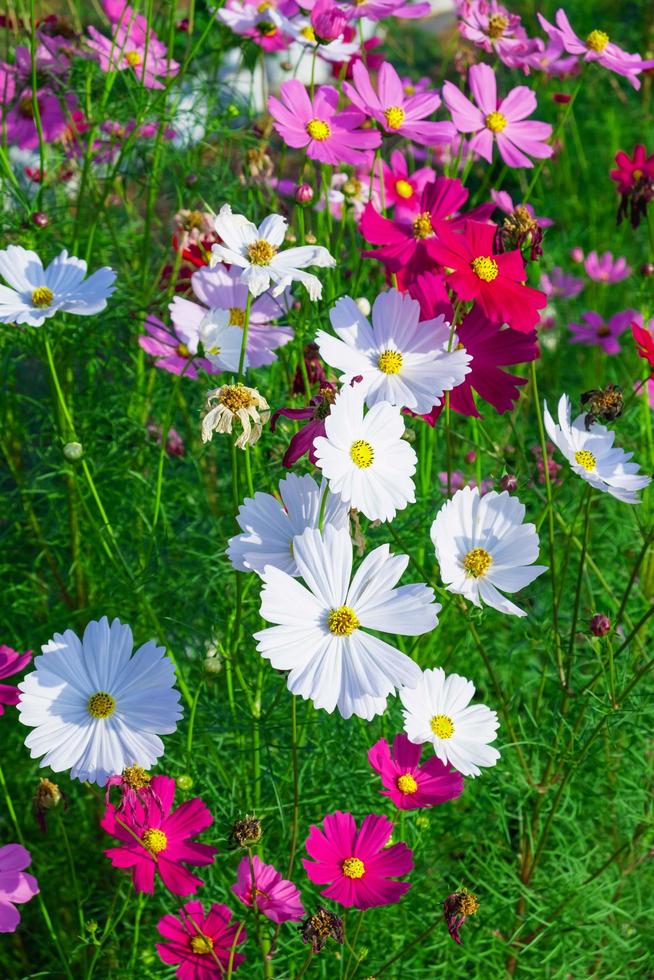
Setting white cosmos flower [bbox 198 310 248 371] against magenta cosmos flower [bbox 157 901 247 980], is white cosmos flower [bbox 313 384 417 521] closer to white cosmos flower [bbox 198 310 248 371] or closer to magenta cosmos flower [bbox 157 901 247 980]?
white cosmos flower [bbox 198 310 248 371]

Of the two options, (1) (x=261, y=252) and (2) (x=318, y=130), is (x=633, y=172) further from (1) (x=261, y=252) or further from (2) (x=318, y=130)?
(1) (x=261, y=252)

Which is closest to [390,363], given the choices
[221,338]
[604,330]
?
[221,338]

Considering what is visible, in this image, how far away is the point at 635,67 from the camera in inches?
56.8

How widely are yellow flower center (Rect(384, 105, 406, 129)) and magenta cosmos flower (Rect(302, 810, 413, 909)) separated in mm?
838

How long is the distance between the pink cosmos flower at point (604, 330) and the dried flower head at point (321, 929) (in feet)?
4.82

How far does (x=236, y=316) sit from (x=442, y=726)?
54cm

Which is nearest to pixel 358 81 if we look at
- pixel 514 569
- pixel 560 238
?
pixel 514 569

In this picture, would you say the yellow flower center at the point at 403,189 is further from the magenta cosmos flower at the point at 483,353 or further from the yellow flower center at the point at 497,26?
the magenta cosmos flower at the point at 483,353

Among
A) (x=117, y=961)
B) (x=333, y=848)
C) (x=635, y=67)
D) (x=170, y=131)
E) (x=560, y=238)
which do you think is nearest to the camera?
(x=333, y=848)

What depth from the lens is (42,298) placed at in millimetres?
1098

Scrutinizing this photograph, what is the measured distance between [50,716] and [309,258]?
1.65 ft

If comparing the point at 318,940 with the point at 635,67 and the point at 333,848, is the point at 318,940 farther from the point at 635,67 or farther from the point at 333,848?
the point at 635,67

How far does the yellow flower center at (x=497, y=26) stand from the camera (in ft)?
4.89

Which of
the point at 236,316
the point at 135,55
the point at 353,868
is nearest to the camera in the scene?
the point at 353,868
